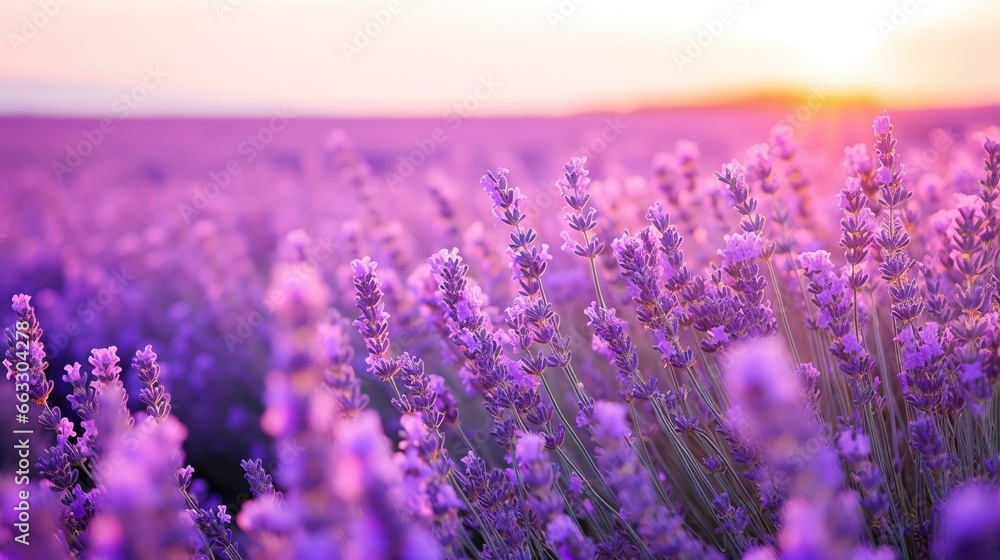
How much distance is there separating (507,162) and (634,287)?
206 inches

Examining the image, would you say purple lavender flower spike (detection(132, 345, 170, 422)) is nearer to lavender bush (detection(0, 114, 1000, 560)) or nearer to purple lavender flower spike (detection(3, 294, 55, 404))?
lavender bush (detection(0, 114, 1000, 560))

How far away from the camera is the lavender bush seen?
0.81 meters

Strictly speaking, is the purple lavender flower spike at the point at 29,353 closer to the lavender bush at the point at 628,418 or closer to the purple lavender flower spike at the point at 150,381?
the lavender bush at the point at 628,418

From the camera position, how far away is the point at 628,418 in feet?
7.72

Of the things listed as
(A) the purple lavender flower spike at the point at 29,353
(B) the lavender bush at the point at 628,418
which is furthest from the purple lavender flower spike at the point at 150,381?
(A) the purple lavender flower spike at the point at 29,353

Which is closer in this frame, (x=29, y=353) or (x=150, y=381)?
(x=150, y=381)

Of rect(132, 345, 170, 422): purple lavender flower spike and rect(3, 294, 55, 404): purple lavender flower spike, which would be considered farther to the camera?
rect(3, 294, 55, 404): purple lavender flower spike

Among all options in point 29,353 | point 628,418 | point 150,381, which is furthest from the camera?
point 628,418

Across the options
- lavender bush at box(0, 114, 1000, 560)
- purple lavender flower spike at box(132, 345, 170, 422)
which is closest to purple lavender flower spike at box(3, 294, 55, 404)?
lavender bush at box(0, 114, 1000, 560)

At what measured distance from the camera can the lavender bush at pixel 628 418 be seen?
81 centimetres

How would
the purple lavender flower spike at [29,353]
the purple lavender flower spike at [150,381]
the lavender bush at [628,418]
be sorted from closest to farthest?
the lavender bush at [628,418], the purple lavender flower spike at [150,381], the purple lavender flower spike at [29,353]

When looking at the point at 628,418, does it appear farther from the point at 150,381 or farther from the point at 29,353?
the point at 29,353

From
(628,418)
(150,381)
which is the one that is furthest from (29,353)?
(628,418)

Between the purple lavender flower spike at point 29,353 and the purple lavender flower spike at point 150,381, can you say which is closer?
the purple lavender flower spike at point 150,381
